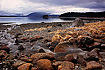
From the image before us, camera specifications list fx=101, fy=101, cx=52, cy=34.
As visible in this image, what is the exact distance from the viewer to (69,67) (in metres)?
3.86

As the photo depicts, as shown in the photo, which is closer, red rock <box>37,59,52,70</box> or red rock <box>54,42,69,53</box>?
red rock <box>37,59,52,70</box>

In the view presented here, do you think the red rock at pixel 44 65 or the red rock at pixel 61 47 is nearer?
the red rock at pixel 44 65

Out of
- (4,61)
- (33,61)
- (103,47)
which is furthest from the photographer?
(103,47)

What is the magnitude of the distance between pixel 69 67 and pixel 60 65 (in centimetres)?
35

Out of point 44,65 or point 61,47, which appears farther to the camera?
point 61,47

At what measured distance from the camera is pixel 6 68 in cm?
419

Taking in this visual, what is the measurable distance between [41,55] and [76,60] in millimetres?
1616

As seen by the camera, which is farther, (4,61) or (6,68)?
(4,61)

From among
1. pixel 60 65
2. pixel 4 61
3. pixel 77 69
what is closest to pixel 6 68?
pixel 4 61

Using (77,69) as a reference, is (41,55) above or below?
above

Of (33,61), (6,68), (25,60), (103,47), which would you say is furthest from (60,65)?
(103,47)

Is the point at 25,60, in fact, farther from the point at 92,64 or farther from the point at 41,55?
the point at 92,64

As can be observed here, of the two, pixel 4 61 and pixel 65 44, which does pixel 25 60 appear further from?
pixel 65 44

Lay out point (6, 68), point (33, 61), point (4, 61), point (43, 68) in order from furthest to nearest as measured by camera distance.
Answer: point (4, 61) < point (33, 61) < point (6, 68) < point (43, 68)
